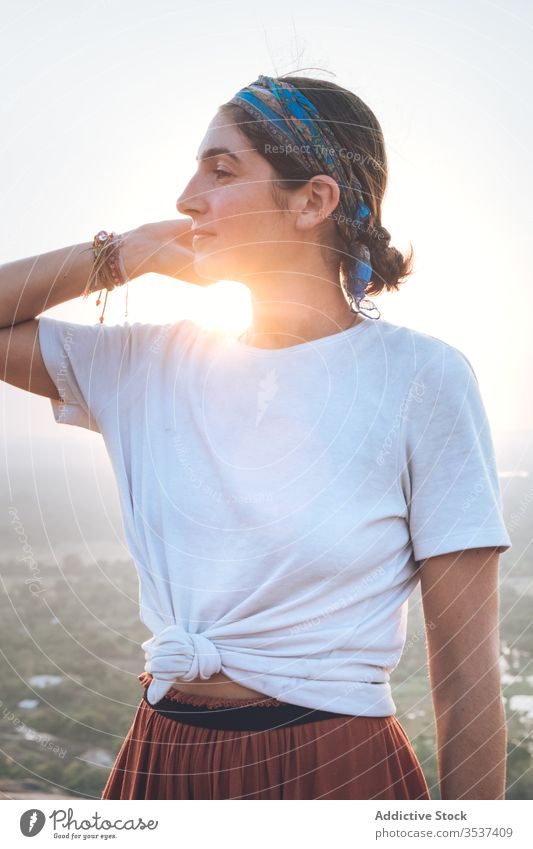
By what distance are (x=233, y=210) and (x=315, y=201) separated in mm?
151

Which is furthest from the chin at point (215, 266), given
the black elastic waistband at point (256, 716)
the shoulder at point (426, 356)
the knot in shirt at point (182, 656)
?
the black elastic waistband at point (256, 716)

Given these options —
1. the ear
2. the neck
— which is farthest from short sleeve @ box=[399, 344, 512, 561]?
the ear

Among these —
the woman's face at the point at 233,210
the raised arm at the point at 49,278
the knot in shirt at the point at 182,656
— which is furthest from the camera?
the raised arm at the point at 49,278

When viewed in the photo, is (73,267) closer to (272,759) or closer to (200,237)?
(200,237)

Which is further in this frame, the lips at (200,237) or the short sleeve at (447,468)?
the lips at (200,237)

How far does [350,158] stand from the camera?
4.65ft

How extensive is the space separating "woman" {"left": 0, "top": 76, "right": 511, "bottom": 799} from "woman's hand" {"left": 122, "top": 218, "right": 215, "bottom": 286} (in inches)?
5.1

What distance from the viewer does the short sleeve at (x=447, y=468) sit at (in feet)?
4.01

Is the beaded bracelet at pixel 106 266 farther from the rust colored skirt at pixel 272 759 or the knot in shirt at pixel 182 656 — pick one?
the rust colored skirt at pixel 272 759

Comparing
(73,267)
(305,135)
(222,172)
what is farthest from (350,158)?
(73,267)

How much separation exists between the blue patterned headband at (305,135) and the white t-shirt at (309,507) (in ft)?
0.63

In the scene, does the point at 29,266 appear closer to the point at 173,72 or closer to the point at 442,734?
the point at 173,72

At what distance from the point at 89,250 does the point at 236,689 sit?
31.5 inches

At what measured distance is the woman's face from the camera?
1.36 metres
